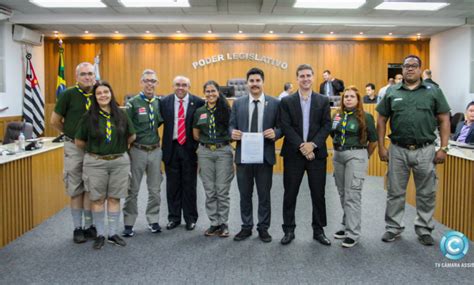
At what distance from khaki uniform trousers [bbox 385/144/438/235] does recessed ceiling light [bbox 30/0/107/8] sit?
7.49 m

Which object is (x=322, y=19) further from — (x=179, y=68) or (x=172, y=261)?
(x=172, y=261)

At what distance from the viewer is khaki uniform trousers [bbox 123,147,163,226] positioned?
4223 millimetres

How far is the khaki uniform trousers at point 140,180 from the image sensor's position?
422 cm

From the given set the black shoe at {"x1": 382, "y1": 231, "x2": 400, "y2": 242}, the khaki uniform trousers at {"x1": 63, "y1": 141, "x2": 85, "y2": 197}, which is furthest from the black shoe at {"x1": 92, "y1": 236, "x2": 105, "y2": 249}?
the black shoe at {"x1": 382, "y1": 231, "x2": 400, "y2": 242}

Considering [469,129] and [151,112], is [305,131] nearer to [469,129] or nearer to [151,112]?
[151,112]

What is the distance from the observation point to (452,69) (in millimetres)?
11961

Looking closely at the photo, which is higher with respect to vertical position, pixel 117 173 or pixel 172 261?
pixel 117 173

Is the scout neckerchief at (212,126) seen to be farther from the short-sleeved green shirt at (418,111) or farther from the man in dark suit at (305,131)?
the short-sleeved green shirt at (418,111)

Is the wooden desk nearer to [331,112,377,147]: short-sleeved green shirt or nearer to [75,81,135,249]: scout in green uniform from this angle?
[75,81,135,249]: scout in green uniform

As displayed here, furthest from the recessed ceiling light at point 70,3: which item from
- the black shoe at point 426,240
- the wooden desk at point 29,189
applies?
the black shoe at point 426,240

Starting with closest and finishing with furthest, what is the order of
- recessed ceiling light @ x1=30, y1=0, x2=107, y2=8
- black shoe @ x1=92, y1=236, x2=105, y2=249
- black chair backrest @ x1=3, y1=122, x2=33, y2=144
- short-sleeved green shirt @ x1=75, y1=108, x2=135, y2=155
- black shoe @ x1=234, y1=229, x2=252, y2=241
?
1. short-sleeved green shirt @ x1=75, y1=108, x2=135, y2=155
2. black shoe @ x1=92, y1=236, x2=105, y2=249
3. black shoe @ x1=234, y1=229, x2=252, y2=241
4. black chair backrest @ x1=3, y1=122, x2=33, y2=144
5. recessed ceiling light @ x1=30, y1=0, x2=107, y2=8

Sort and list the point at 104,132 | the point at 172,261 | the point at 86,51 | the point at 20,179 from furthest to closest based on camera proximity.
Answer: the point at 86,51 < the point at 20,179 < the point at 104,132 < the point at 172,261

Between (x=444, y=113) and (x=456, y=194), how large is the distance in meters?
1.07

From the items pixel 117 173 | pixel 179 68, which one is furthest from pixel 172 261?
pixel 179 68
